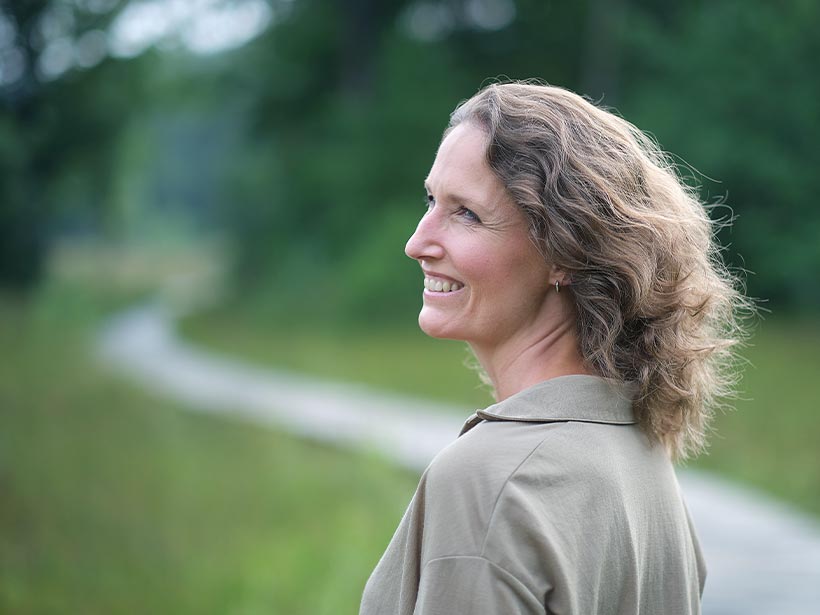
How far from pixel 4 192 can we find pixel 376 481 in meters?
3.77

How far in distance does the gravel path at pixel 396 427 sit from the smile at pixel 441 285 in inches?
168

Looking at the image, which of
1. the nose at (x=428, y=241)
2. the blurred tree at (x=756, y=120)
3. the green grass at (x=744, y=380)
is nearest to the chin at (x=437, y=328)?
the nose at (x=428, y=241)

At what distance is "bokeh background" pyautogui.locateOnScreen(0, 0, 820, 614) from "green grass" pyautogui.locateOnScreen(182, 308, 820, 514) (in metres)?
0.06

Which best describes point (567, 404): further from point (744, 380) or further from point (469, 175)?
point (744, 380)

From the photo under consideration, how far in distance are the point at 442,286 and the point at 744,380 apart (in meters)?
12.3

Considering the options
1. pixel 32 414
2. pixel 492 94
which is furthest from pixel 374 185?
pixel 492 94

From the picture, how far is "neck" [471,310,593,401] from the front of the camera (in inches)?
71.3

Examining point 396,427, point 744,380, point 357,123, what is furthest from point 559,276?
point 357,123

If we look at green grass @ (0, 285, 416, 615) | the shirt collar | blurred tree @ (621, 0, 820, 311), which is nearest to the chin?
the shirt collar

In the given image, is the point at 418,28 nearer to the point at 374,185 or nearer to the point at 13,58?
the point at 374,185

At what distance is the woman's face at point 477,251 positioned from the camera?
179 cm

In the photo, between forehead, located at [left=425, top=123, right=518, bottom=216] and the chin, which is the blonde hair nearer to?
forehead, located at [left=425, top=123, right=518, bottom=216]

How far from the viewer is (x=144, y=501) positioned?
8859 millimetres

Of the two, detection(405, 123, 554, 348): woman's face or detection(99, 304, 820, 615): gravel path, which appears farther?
detection(99, 304, 820, 615): gravel path
